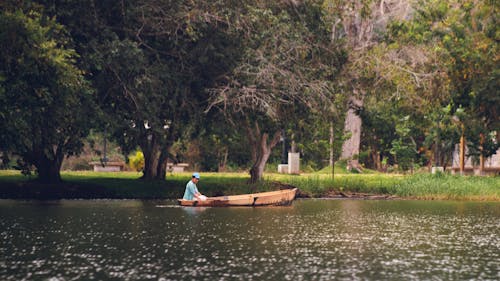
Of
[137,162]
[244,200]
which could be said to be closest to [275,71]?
[244,200]

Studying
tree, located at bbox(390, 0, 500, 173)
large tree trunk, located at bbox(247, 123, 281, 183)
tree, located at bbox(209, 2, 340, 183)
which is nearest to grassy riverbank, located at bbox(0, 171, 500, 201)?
large tree trunk, located at bbox(247, 123, 281, 183)

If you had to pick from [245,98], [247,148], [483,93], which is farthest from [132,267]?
[247,148]

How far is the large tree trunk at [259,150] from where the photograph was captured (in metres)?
52.7

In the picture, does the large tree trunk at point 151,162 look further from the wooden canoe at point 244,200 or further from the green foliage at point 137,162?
the green foliage at point 137,162

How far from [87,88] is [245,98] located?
368 inches

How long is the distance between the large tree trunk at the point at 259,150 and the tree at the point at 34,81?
13940 mm

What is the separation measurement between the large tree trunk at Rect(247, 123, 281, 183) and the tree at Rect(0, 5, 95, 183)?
13.9 metres

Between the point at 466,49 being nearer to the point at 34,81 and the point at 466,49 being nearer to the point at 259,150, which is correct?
the point at 259,150

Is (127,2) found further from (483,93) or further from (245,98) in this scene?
(483,93)

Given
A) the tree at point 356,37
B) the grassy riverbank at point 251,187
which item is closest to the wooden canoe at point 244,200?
the grassy riverbank at point 251,187

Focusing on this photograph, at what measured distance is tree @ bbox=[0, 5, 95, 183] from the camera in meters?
34.8

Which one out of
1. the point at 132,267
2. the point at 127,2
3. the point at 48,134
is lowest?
the point at 132,267

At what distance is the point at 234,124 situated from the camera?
48688 millimetres

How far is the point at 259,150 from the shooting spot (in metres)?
53.8
